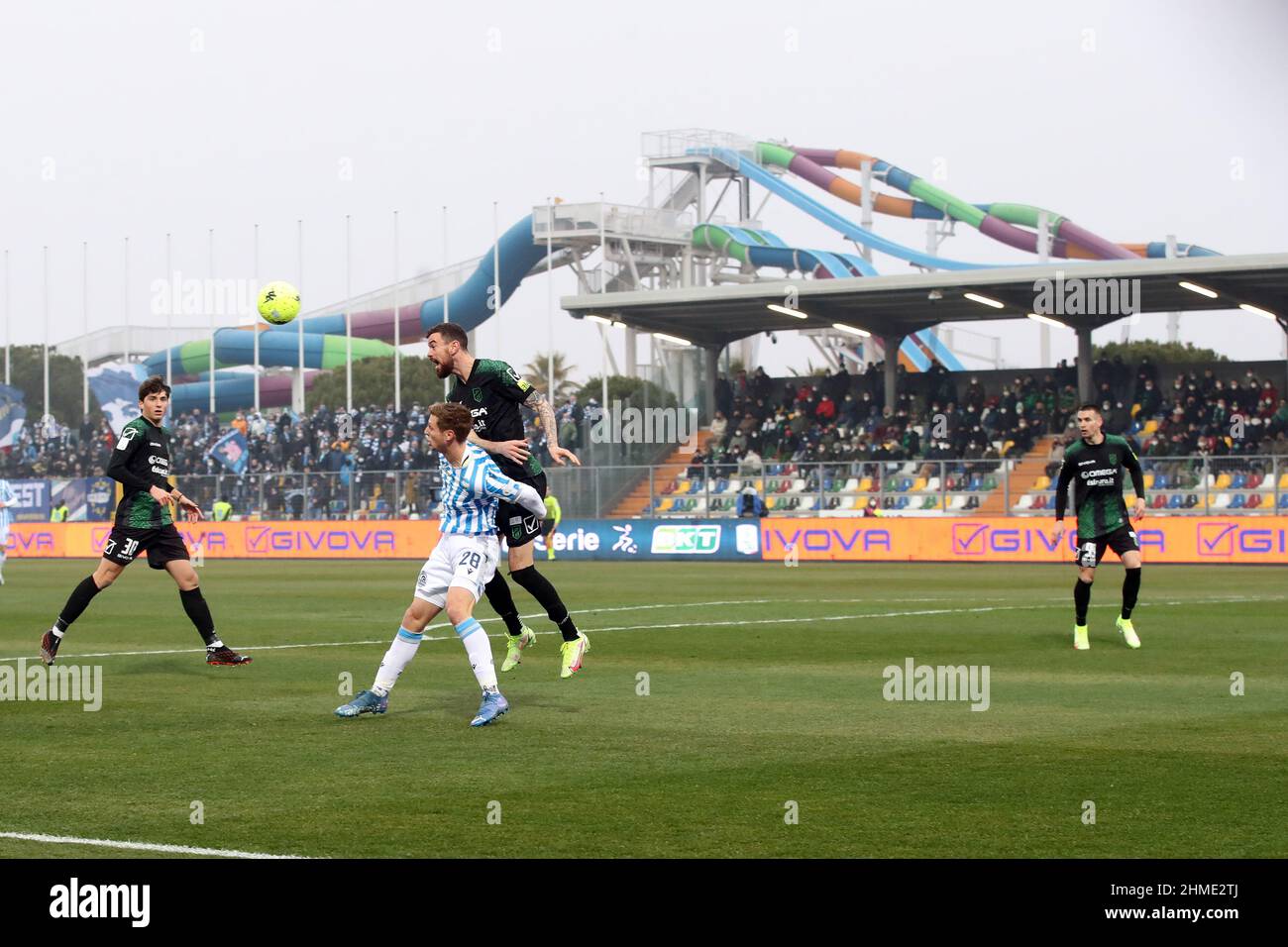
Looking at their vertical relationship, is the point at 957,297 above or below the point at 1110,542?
above

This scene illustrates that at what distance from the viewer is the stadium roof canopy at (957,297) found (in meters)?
45.8

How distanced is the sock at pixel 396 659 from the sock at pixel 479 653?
0.30m

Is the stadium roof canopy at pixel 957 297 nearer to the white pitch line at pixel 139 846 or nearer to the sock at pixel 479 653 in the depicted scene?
the sock at pixel 479 653

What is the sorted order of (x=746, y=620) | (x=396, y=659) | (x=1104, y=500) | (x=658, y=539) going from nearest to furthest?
(x=396, y=659) → (x=1104, y=500) → (x=746, y=620) → (x=658, y=539)

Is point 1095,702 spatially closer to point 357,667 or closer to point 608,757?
point 608,757

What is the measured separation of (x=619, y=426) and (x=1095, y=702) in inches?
1621

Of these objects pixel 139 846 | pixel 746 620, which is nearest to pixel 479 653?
pixel 139 846

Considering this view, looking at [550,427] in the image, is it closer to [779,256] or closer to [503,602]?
[503,602]

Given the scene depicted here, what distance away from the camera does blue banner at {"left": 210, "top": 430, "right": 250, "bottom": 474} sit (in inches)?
2267

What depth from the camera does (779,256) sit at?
70.8m

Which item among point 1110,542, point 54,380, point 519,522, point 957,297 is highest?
point 54,380

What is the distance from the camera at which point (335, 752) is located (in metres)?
9.73

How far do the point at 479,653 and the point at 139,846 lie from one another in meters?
3.95
